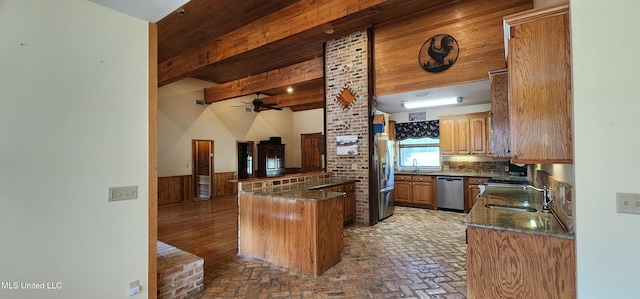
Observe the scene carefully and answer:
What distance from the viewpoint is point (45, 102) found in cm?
174

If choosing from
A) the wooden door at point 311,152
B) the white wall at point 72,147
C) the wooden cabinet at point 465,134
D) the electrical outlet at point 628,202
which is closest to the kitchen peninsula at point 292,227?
the white wall at point 72,147

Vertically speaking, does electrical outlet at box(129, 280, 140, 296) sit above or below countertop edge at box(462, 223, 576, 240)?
below

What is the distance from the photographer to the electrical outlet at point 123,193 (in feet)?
6.55

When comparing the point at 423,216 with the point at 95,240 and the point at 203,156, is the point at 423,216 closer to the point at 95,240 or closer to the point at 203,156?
the point at 95,240

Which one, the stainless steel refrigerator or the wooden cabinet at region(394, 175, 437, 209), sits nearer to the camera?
the stainless steel refrigerator

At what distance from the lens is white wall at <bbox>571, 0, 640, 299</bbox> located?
1402mm

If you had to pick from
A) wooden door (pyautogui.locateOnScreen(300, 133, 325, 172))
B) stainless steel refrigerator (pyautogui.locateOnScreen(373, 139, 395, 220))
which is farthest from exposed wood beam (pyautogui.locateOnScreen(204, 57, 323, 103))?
wooden door (pyautogui.locateOnScreen(300, 133, 325, 172))

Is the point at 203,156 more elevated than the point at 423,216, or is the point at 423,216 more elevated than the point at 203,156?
the point at 203,156

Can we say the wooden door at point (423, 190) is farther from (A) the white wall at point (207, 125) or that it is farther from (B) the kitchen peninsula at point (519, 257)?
(A) the white wall at point (207, 125)

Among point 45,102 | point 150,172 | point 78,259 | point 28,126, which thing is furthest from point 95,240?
point 45,102

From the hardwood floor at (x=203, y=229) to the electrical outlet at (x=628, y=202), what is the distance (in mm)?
3678

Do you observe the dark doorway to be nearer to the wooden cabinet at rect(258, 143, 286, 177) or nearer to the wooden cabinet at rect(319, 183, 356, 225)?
the wooden cabinet at rect(258, 143, 286, 177)

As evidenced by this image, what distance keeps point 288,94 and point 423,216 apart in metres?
5.86

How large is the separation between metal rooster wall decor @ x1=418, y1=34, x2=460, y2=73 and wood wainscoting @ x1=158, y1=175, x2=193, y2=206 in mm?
7127
